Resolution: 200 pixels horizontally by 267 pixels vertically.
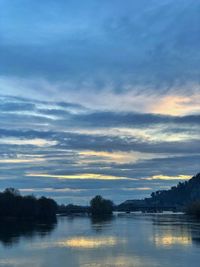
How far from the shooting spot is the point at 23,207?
14962 centimetres

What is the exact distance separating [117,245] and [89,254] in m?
11.0

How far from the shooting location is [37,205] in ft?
523

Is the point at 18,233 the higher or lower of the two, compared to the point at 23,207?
lower

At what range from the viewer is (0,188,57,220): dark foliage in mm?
144625

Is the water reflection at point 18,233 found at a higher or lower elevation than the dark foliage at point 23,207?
lower

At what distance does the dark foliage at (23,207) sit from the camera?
14462cm

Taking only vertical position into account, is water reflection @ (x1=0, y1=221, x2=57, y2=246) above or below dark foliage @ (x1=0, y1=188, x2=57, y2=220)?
below

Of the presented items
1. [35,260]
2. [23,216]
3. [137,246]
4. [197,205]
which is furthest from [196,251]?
[197,205]

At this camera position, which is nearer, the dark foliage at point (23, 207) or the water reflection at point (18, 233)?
the water reflection at point (18, 233)

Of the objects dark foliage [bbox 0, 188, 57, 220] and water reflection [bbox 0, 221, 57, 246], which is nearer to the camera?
water reflection [bbox 0, 221, 57, 246]

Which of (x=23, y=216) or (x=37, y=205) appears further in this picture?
(x=37, y=205)

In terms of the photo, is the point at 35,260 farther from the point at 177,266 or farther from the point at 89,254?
the point at 177,266

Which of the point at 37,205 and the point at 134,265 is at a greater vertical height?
the point at 37,205

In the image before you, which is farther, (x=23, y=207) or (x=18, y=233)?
(x=23, y=207)
